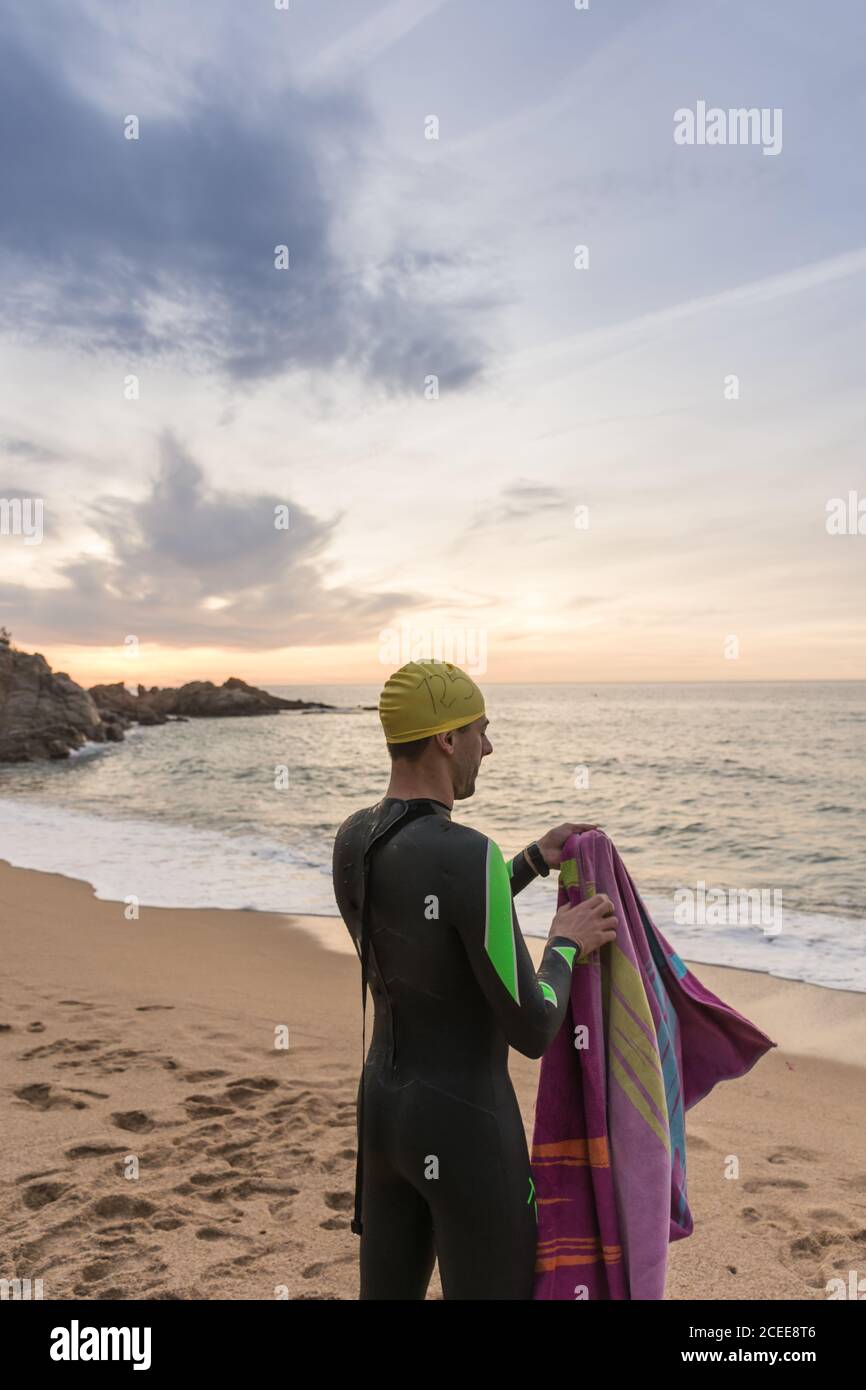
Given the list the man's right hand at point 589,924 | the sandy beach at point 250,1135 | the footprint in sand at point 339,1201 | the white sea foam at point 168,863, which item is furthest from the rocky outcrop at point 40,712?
the man's right hand at point 589,924

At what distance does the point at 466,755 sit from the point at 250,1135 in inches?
148

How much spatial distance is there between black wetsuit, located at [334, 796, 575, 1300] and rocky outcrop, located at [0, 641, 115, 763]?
4577 centimetres

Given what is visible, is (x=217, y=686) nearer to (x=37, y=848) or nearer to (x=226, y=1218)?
(x=37, y=848)

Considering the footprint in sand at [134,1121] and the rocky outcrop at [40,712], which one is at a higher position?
the rocky outcrop at [40,712]

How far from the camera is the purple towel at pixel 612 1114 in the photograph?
2375 mm

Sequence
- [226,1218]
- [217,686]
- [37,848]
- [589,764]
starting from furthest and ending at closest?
1. [217,686]
2. [589,764]
3. [37,848]
4. [226,1218]

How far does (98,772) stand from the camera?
36.0 meters

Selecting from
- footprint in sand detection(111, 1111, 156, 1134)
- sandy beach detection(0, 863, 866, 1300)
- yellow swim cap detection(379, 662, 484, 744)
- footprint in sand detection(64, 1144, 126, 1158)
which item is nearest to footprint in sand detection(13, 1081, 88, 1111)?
sandy beach detection(0, 863, 866, 1300)

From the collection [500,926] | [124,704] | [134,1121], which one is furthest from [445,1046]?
[124,704]

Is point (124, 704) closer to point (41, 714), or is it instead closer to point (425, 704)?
point (41, 714)

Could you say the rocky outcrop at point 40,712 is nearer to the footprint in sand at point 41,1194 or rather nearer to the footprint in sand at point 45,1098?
the footprint in sand at point 45,1098

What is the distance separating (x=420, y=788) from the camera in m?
2.47
